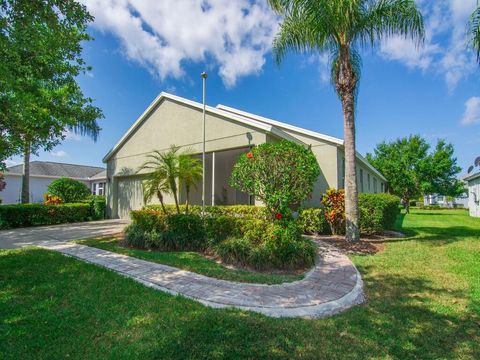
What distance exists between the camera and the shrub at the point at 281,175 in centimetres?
681

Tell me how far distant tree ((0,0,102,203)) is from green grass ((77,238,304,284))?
5.03 metres

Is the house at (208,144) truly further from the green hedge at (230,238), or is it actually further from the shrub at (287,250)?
the shrub at (287,250)

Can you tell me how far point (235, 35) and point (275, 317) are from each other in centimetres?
1102

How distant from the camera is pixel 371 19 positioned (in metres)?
8.39

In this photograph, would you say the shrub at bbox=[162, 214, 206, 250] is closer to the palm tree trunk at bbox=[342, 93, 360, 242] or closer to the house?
the house

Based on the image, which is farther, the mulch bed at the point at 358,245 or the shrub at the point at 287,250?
the mulch bed at the point at 358,245

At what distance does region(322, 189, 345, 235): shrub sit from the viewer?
9.77m

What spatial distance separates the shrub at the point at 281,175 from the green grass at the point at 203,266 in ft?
5.82

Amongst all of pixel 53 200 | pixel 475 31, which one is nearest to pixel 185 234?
pixel 475 31

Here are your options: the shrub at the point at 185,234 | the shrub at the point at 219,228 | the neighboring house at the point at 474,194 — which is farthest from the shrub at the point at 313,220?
the neighboring house at the point at 474,194

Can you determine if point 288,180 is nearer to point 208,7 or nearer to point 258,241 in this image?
point 258,241

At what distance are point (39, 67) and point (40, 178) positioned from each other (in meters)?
25.4

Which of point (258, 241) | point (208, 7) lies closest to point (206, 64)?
point (208, 7)

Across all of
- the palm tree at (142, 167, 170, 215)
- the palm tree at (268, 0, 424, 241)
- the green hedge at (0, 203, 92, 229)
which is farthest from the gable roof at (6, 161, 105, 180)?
the palm tree at (268, 0, 424, 241)
